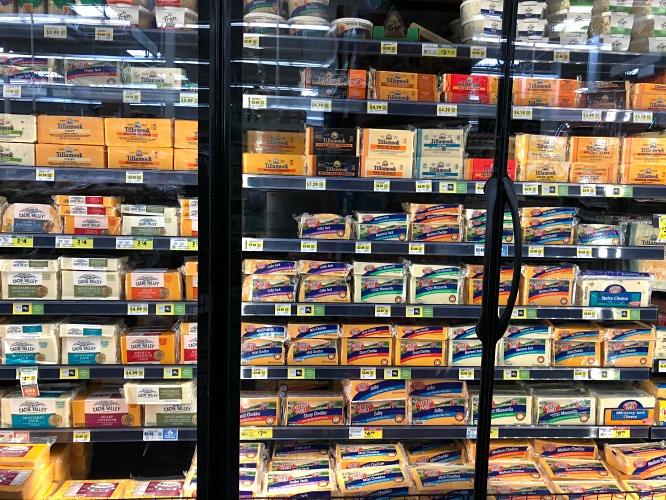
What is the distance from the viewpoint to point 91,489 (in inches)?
70.7

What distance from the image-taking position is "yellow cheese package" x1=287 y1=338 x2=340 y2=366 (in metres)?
1.95

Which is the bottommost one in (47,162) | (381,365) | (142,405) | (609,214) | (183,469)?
(183,469)

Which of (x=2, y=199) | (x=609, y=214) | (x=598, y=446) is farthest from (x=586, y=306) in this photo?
(x=2, y=199)

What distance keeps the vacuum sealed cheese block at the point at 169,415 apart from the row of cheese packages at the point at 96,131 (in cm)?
96

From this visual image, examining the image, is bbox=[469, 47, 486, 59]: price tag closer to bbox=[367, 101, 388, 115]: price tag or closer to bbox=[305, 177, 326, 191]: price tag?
bbox=[367, 101, 388, 115]: price tag

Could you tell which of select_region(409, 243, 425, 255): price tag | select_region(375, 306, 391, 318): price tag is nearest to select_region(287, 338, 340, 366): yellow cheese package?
select_region(375, 306, 391, 318): price tag

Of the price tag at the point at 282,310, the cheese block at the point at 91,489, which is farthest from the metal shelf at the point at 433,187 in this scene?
the cheese block at the point at 91,489

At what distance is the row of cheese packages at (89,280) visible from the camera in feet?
5.95

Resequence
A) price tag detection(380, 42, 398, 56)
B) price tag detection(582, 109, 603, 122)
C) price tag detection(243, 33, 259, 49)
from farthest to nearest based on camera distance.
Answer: price tag detection(582, 109, 603, 122) < price tag detection(380, 42, 398, 56) < price tag detection(243, 33, 259, 49)

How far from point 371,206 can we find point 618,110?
0.98 meters

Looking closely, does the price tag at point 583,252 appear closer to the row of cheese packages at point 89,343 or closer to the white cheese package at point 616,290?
the white cheese package at point 616,290

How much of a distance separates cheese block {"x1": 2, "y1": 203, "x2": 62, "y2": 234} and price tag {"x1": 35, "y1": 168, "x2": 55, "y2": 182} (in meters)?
0.20

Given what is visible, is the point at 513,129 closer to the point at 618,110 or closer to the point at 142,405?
the point at 618,110

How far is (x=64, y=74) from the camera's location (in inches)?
71.0
